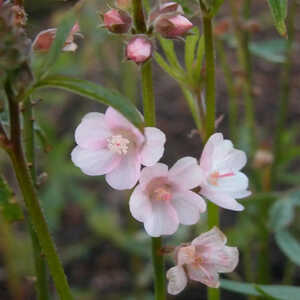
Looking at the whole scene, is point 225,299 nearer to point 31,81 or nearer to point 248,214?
point 248,214

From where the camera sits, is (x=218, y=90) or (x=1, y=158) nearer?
(x=1, y=158)

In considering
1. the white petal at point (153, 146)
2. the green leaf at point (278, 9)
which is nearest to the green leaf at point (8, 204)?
the white petal at point (153, 146)

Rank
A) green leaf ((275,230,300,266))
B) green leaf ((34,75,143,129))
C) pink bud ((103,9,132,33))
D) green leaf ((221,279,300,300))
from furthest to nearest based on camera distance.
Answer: green leaf ((275,230,300,266)) → green leaf ((221,279,300,300)) → pink bud ((103,9,132,33)) → green leaf ((34,75,143,129))

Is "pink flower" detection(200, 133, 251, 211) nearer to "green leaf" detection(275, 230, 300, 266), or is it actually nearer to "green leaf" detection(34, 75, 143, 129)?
"green leaf" detection(34, 75, 143, 129)

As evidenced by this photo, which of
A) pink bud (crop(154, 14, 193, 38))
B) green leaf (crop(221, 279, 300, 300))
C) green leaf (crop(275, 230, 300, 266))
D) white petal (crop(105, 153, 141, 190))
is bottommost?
green leaf (crop(275, 230, 300, 266))

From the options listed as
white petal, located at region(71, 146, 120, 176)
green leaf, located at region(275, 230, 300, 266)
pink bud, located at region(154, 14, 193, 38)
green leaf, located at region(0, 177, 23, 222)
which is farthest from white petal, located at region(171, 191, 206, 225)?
green leaf, located at region(275, 230, 300, 266)

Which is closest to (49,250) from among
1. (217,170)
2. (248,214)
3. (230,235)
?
(217,170)

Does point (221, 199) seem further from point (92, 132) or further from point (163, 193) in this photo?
point (92, 132)

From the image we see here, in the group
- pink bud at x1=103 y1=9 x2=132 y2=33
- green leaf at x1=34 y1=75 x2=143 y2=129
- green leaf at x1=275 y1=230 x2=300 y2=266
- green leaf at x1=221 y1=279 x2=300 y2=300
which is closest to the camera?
green leaf at x1=34 y1=75 x2=143 y2=129

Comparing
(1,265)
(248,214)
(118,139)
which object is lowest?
(1,265)
